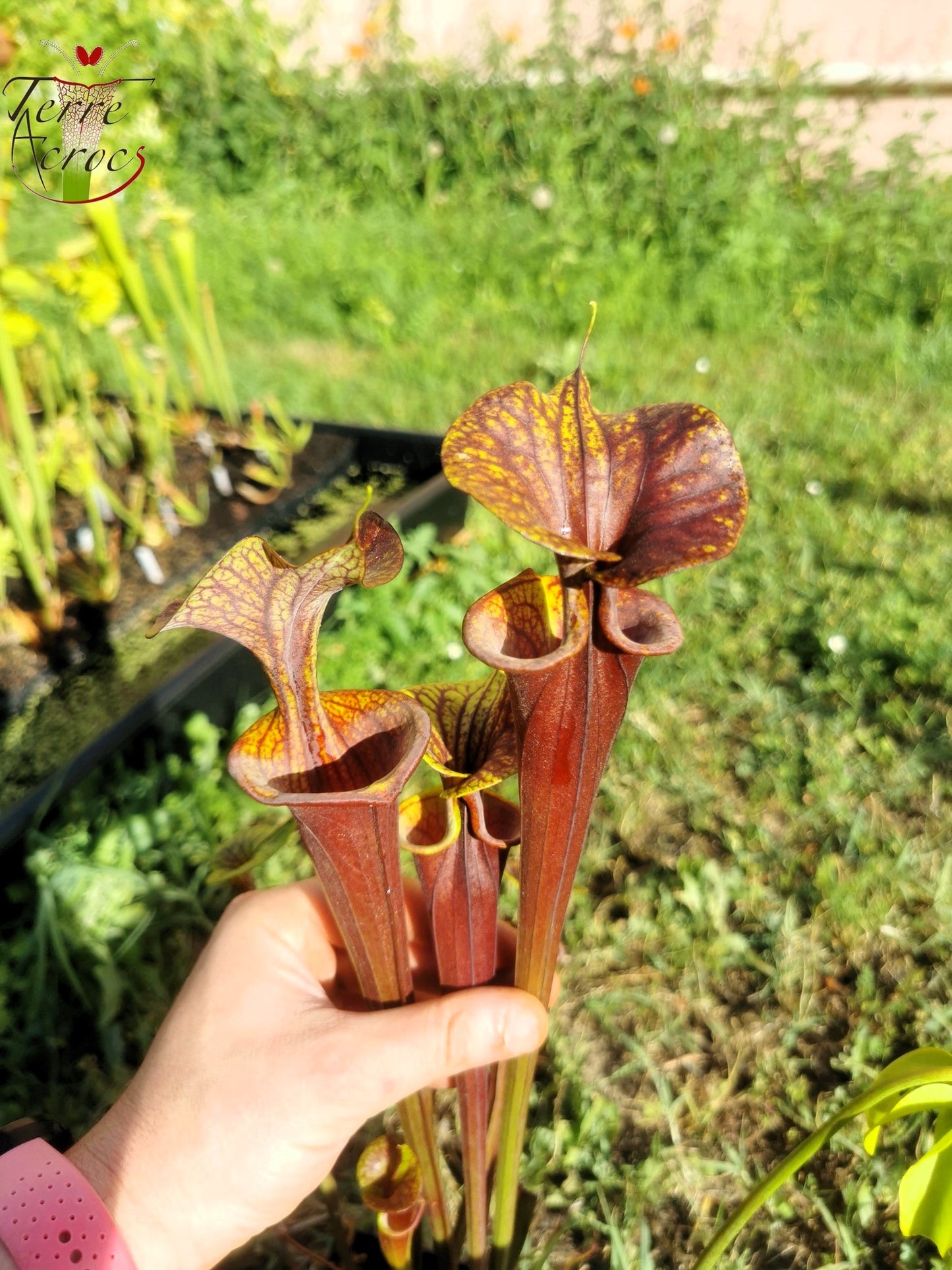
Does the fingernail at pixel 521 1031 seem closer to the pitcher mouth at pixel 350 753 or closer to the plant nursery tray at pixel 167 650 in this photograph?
the pitcher mouth at pixel 350 753

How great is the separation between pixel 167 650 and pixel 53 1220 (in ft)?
4.98

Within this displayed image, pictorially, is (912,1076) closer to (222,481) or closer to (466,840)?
(466,840)

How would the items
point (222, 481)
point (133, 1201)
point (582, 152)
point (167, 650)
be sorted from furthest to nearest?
1. point (582, 152)
2. point (222, 481)
3. point (167, 650)
4. point (133, 1201)

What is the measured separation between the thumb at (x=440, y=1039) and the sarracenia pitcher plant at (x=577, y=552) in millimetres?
121

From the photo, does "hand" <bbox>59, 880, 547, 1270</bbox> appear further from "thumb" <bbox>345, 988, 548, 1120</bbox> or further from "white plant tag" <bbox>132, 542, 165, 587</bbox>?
"white plant tag" <bbox>132, 542, 165, 587</bbox>

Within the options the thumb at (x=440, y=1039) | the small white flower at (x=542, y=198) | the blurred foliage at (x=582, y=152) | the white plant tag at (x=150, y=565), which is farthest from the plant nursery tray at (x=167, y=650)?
the small white flower at (x=542, y=198)

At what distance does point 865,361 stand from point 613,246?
4.38 feet

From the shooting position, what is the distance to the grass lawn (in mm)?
1241

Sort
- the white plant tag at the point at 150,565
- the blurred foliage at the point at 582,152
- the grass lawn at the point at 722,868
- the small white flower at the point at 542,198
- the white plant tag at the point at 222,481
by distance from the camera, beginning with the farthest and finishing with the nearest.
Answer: the small white flower at the point at 542,198, the blurred foliage at the point at 582,152, the white plant tag at the point at 222,481, the white plant tag at the point at 150,565, the grass lawn at the point at 722,868

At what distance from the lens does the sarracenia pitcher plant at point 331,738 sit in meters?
0.67

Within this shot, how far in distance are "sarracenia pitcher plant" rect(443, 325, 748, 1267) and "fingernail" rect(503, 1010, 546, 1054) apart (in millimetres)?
124

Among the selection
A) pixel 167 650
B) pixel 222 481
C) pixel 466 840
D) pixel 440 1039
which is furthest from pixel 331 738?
pixel 222 481

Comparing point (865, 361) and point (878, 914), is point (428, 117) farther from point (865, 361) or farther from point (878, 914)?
point (878, 914)

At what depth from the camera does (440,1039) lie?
0.78 meters
